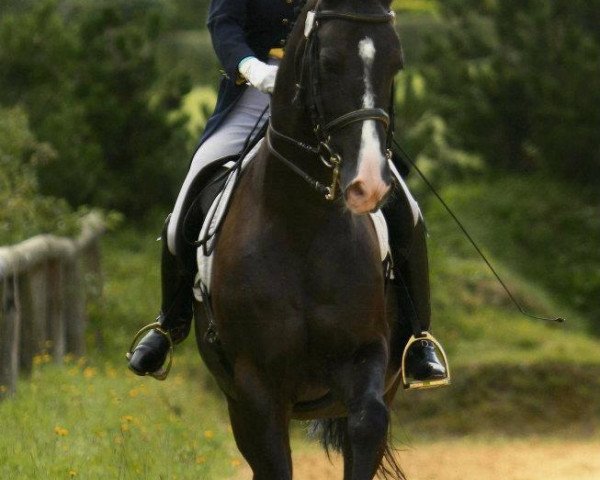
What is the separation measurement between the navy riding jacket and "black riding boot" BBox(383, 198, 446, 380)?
94 centimetres

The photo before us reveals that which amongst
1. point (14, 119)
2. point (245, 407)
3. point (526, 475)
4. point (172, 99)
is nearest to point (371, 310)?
point (245, 407)

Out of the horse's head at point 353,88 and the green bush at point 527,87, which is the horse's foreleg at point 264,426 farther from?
the green bush at point 527,87

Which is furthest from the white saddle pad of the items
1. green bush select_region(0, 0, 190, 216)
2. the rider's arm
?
green bush select_region(0, 0, 190, 216)

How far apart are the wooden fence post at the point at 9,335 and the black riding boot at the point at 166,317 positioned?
279cm

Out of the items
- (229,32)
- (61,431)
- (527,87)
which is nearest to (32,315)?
(61,431)

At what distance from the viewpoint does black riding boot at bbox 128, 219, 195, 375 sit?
752 cm

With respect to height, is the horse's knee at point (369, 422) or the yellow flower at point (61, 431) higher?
the horse's knee at point (369, 422)

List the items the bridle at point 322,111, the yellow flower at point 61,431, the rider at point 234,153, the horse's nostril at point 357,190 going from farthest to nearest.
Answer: the yellow flower at point 61,431 → the rider at point 234,153 → the bridle at point 322,111 → the horse's nostril at point 357,190

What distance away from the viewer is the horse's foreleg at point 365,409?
5699mm

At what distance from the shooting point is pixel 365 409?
574 centimetres

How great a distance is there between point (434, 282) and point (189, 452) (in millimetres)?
9523

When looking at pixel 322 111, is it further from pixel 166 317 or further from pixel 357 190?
pixel 166 317

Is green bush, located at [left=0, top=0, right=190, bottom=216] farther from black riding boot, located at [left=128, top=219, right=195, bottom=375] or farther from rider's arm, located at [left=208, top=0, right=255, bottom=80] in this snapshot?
rider's arm, located at [left=208, top=0, right=255, bottom=80]

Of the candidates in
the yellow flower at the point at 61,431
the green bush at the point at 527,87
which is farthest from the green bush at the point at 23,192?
the green bush at the point at 527,87
